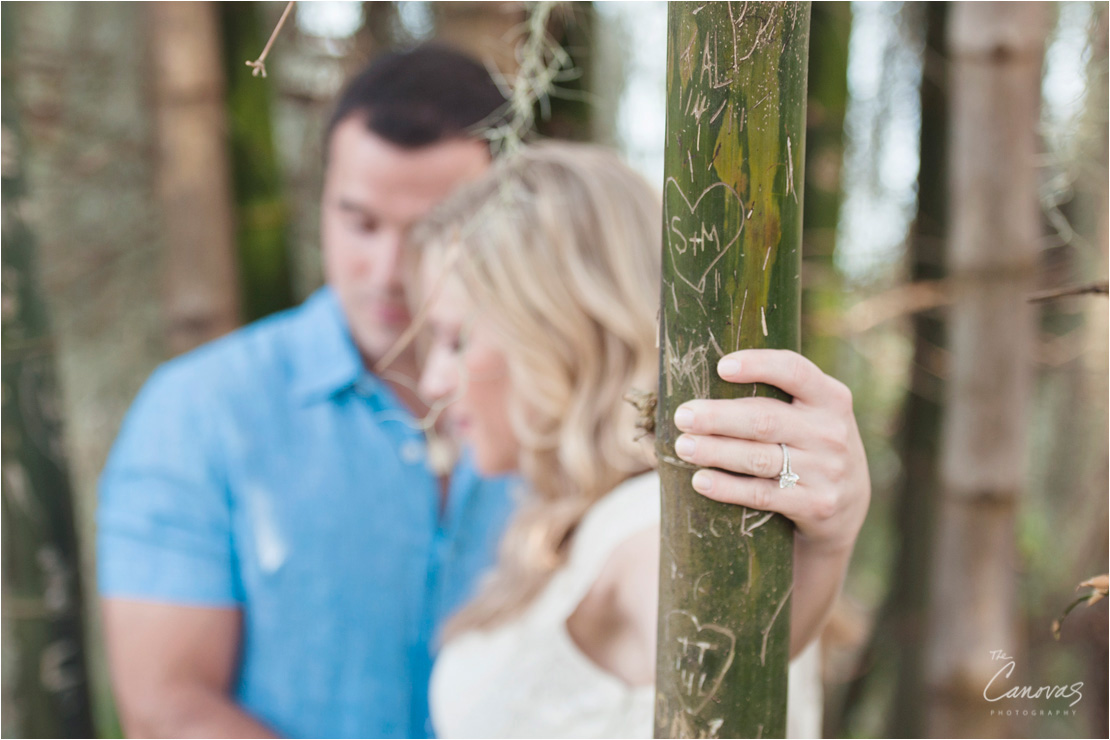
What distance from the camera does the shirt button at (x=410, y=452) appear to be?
4.69 ft

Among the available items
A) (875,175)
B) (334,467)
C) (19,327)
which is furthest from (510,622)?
(875,175)

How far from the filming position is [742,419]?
0.46 meters

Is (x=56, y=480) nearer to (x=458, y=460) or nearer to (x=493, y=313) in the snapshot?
(x=458, y=460)

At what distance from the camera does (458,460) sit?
4.80 ft

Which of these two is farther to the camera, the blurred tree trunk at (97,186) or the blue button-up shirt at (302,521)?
the blurred tree trunk at (97,186)

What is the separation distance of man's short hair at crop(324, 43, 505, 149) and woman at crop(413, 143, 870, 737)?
0.83ft

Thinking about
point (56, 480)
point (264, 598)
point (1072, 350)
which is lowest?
point (264, 598)

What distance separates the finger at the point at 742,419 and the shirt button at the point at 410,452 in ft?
3.36

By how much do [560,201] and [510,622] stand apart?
21.9 inches

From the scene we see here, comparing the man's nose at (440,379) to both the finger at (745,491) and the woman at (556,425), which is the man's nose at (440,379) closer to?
the woman at (556,425)

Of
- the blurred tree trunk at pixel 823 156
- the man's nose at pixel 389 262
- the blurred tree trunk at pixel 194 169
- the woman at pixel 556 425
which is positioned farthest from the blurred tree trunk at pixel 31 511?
the blurred tree trunk at pixel 823 156

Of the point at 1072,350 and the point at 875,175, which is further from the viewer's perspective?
the point at 875,175

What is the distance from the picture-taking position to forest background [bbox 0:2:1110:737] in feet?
4.18

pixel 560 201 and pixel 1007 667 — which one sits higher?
pixel 560 201
